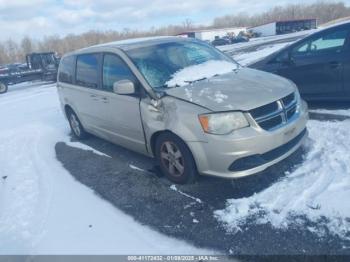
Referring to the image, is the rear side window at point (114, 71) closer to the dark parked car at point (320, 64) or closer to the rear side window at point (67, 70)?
the rear side window at point (67, 70)

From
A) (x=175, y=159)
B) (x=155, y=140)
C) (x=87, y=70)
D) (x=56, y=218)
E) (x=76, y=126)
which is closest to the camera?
(x=56, y=218)

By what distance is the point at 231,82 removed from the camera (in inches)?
167

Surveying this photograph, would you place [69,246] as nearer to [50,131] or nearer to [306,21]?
[50,131]

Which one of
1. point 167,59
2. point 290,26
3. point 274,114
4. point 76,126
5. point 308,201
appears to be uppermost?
point 290,26

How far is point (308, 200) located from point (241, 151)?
87cm

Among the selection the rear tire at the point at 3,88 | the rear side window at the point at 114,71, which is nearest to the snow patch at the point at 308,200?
the rear side window at the point at 114,71

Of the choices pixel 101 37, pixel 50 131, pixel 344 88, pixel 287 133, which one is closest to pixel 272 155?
pixel 287 133

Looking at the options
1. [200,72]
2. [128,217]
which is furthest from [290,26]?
[128,217]

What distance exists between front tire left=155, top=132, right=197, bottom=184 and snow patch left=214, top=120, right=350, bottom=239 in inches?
24.0

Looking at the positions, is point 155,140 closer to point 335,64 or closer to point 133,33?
point 335,64

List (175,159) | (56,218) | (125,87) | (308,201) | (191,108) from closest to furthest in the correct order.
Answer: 1. (308,201)
2. (191,108)
3. (56,218)
4. (175,159)
5. (125,87)

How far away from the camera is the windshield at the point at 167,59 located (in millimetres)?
4414

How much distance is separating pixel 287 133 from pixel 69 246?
2.66 m

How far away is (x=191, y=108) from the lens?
3.76m
